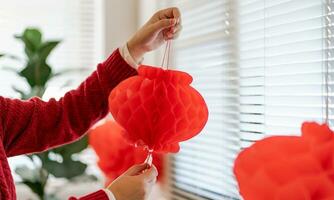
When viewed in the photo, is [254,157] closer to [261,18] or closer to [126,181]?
[126,181]

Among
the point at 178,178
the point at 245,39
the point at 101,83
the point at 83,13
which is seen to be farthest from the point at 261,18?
the point at 83,13

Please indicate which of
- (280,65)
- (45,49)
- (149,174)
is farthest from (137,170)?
(45,49)

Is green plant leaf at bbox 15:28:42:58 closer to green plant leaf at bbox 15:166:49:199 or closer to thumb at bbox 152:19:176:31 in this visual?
green plant leaf at bbox 15:166:49:199

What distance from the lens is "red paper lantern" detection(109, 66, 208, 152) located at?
2.80 ft

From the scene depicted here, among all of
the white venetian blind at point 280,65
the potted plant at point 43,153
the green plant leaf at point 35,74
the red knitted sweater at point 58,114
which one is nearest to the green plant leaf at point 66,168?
the potted plant at point 43,153

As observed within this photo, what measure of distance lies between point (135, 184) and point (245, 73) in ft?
1.69

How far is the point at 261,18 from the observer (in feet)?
3.85

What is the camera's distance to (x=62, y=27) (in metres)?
2.23

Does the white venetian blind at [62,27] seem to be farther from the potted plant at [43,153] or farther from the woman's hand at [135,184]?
the woman's hand at [135,184]

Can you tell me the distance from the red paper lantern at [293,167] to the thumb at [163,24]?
40cm

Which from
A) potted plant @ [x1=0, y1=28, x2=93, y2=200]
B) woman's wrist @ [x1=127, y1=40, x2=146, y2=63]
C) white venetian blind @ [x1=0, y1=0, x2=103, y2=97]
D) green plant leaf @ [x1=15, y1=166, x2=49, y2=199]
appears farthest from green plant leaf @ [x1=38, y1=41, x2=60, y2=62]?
woman's wrist @ [x1=127, y1=40, x2=146, y2=63]

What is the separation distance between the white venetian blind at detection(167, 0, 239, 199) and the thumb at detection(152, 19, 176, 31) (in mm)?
402

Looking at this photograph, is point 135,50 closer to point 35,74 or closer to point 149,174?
point 149,174

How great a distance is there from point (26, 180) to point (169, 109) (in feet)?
3.65
